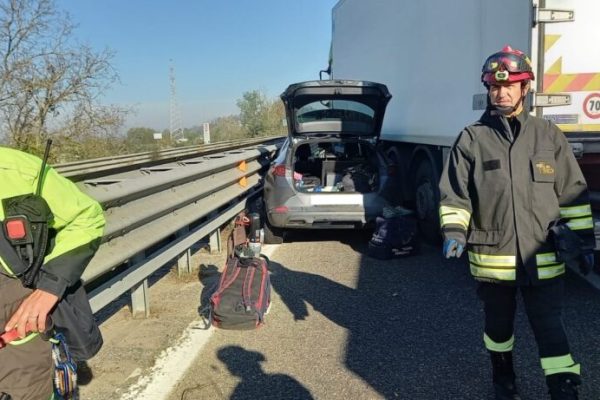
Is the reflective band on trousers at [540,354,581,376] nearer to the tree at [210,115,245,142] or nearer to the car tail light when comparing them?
the car tail light

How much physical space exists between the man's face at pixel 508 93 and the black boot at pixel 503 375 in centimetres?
138

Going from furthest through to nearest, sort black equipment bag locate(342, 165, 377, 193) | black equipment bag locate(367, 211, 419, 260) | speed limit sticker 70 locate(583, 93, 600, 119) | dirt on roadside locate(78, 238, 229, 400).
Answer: black equipment bag locate(342, 165, 377, 193), black equipment bag locate(367, 211, 419, 260), speed limit sticker 70 locate(583, 93, 600, 119), dirt on roadside locate(78, 238, 229, 400)

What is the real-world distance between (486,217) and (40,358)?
2.17 m

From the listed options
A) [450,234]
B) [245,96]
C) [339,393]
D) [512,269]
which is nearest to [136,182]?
[339,393]

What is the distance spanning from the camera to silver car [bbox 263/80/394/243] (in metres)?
6.58

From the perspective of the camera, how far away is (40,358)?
194cm

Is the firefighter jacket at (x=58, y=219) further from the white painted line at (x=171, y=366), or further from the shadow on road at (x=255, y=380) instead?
the shadow on road at (x=255, y=380)

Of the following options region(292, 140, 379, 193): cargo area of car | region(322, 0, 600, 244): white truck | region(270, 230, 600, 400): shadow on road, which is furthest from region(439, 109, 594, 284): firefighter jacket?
region(292, 140, 379, 193): cargo area of car

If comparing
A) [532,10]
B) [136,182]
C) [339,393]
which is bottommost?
[339,393]

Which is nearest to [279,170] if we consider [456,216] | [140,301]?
[140,301]

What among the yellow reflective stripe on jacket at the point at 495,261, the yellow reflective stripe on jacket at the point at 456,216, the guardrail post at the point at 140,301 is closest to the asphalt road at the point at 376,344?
the guardrail post at the point at 140,301

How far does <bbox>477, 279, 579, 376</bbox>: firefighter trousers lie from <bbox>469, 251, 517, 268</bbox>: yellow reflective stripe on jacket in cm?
16

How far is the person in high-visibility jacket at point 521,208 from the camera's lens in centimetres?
266

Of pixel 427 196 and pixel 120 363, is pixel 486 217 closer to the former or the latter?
pixel 120 363
